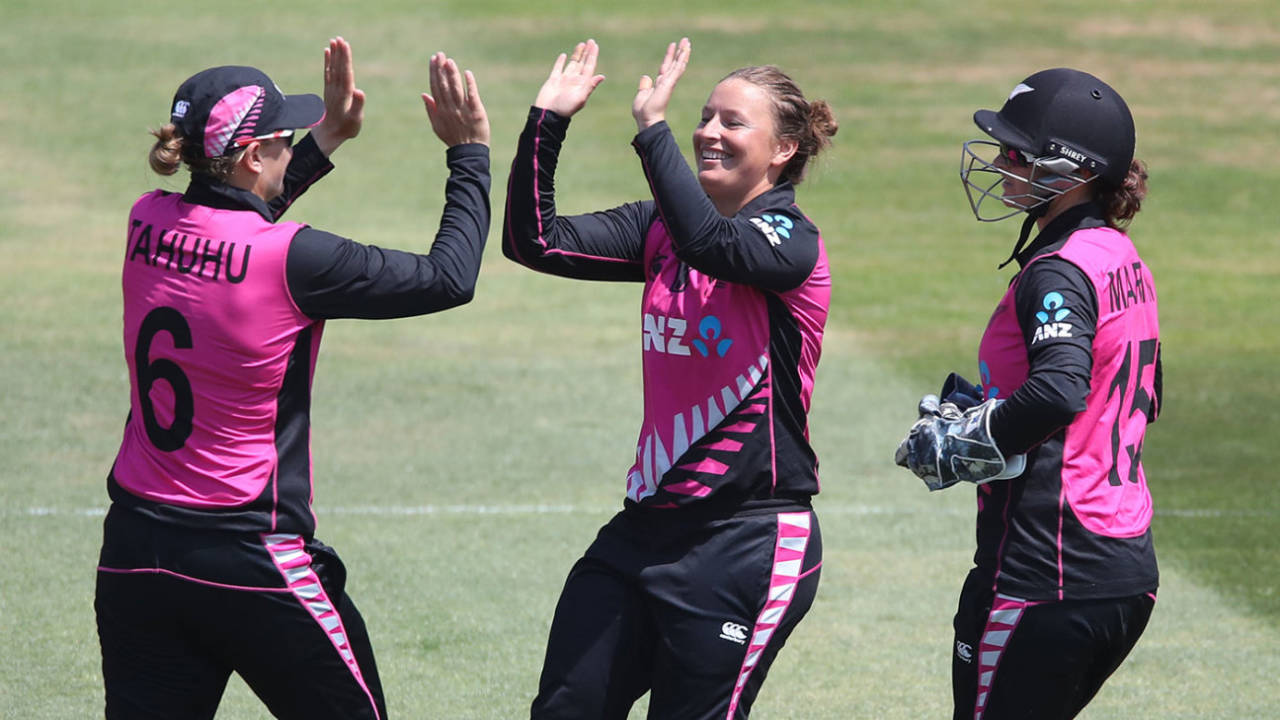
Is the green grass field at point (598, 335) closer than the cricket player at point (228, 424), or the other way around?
the cricket player at point (228, 424)

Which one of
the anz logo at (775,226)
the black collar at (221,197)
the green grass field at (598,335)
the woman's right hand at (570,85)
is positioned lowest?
the green grass field at (598,335)

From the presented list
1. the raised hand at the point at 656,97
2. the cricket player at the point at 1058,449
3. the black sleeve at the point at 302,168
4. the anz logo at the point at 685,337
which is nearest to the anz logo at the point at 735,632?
the cricket player at the point at 1058,449

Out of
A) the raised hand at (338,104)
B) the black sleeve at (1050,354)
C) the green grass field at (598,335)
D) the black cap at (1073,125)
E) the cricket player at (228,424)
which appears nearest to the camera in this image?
the black sleeve at (1050,354)

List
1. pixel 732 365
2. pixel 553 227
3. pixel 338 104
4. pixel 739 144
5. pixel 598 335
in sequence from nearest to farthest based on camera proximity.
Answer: pixel 732 365 < pixel 739 144 < pixel 553 227 < pixel 338 104 < pixel 598 335

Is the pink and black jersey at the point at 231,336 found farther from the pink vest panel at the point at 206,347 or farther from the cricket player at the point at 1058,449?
the cricket player at the point at 1058,449

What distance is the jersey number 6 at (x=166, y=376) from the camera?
4098 mm

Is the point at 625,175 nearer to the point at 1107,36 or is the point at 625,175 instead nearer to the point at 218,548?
the point at 1107,36

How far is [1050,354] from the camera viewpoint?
153 inches

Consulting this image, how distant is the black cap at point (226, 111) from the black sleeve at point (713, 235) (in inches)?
37.4

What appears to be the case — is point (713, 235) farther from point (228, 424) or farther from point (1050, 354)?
point (228, 424)

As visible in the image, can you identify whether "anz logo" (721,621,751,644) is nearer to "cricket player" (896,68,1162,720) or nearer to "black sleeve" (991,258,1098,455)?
"cricket player" (896,68,1162,720)

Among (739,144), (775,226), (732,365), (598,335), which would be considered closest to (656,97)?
(739,144)

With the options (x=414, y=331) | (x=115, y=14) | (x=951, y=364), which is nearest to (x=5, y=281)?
(x=414, y=331)

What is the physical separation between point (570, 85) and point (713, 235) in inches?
28.7
